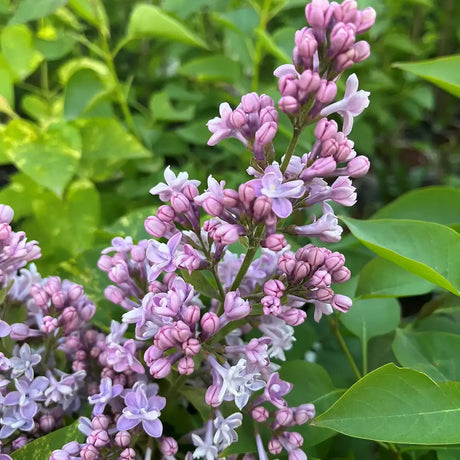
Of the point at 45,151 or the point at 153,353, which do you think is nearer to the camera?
the point at 153,353

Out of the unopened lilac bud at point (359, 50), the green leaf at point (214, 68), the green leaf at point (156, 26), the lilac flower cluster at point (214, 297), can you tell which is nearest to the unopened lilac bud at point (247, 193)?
the lilac flower cluster at point (214, 297)

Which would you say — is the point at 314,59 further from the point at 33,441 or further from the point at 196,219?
the point at 33,441

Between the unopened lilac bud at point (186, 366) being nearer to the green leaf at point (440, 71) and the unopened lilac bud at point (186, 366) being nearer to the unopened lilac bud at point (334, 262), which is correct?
the unopened lilac bud at point (334, 262)

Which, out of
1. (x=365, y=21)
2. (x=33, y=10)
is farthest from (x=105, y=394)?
(x=33, y=10)

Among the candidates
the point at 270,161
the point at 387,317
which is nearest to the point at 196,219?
the point at 270,161

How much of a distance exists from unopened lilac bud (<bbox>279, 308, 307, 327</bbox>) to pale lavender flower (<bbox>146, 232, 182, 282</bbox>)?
0.09m

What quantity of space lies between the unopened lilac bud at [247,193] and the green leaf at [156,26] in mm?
523

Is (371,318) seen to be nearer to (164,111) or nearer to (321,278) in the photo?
(321,278)

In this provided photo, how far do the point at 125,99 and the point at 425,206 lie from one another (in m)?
0.52

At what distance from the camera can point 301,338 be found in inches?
26.0

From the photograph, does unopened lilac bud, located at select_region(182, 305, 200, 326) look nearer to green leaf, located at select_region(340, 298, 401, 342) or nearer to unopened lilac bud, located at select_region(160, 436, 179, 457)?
unopened lilac bud, located at select_region(160, 436, 179, 457)

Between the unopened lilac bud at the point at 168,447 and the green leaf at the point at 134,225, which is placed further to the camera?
the green leaf at the point at 134,225

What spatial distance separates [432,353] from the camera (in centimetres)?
59

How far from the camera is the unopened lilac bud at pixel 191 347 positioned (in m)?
0.42
